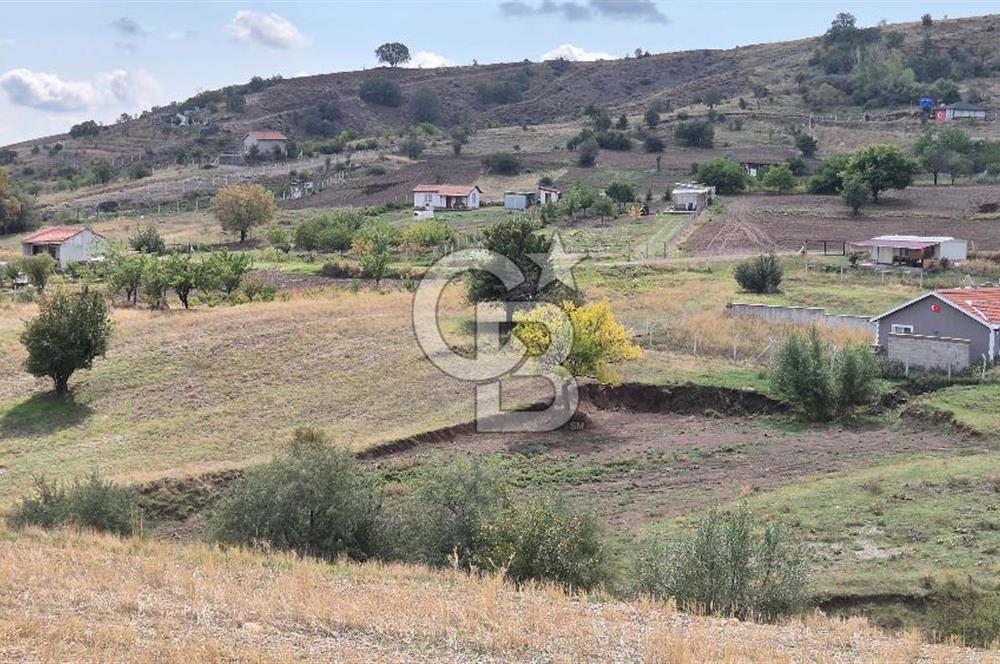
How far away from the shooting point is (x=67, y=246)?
6981 cm

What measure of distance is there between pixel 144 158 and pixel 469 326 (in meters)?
113

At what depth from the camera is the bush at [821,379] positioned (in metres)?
31.5

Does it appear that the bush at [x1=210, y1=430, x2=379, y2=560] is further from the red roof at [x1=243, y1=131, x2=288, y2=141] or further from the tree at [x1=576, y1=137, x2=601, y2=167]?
the red roof at [x1=243, y1=131, x2=288, y2=141]

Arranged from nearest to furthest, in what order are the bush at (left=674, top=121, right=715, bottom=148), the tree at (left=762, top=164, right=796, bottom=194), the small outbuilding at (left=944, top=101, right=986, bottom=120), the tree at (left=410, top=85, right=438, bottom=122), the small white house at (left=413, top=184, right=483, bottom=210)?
the tree at (left=762, top=164, right=796, bottom=194)
the small white house at (left=413, top=184, right=483, bottom=210)
the bush at (left=674, top=121, right=715, bottom=148)
the small outbuilding at (left=944, top=101, right=986, bottom=120)
the tree at (left=410, top=85, right=438, bottom=122)

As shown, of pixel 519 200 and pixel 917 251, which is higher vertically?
pixel 519 200

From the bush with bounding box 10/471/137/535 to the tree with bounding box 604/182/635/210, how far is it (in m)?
69.6

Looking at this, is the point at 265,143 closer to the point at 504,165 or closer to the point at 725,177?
the point at 504,165

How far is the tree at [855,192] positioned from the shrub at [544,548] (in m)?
66.0

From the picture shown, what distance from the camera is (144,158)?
140500 mm

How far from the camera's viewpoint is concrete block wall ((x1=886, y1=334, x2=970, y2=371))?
3384 cm

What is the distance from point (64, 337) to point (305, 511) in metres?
19.0

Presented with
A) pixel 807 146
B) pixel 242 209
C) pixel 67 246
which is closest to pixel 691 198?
pixel 807 146

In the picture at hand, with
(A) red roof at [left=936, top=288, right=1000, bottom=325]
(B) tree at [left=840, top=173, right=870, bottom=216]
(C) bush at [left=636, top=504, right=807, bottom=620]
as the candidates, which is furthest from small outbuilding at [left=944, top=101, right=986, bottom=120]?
(C) bush at [left=636, top=504, right=807, bottom=620]

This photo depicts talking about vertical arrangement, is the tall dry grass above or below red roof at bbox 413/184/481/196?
below
